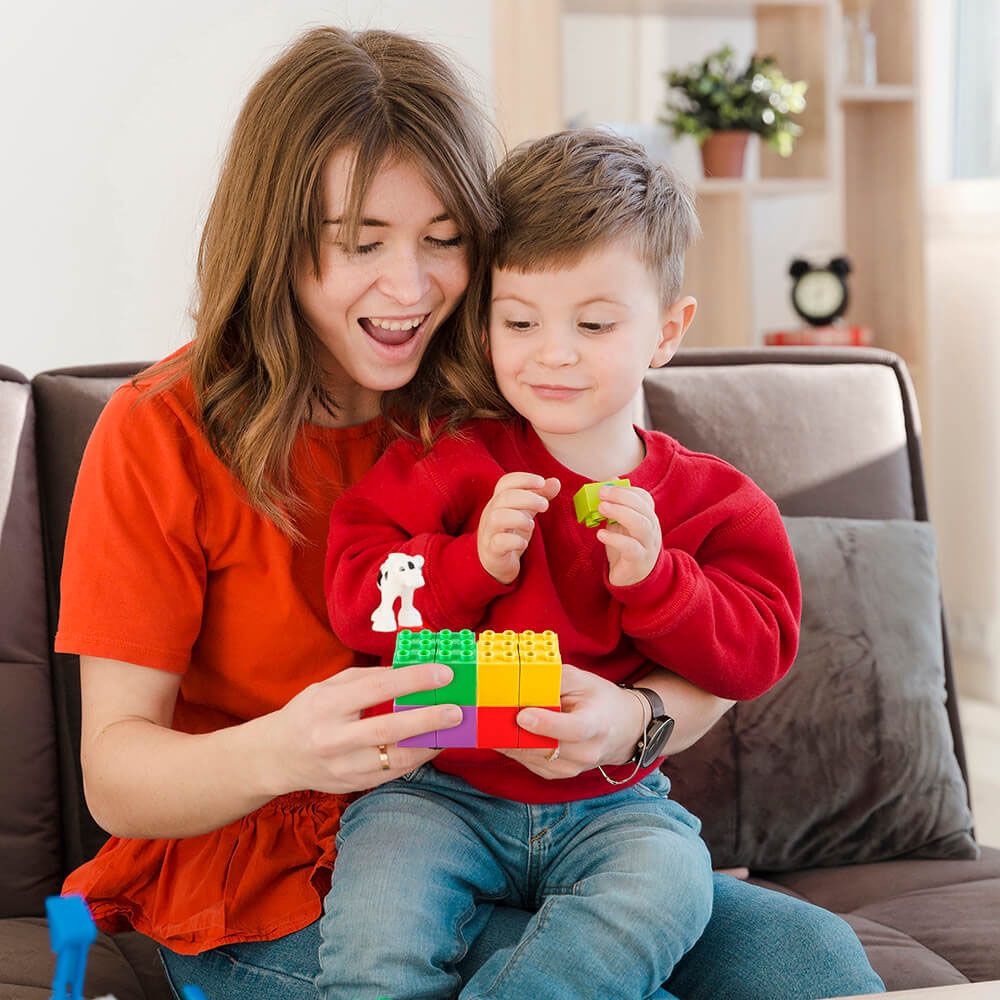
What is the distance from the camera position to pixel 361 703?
1.11m

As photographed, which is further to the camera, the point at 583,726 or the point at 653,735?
the point at 653,735

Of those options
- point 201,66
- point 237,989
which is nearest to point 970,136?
point 201,66

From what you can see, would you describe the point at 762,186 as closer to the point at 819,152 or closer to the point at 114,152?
the point at 819,152

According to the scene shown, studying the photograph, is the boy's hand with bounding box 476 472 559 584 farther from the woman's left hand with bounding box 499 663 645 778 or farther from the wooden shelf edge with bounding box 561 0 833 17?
the wooden shelf edge with bounding box 561 0 833 17

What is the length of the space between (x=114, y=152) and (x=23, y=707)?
2196 mm

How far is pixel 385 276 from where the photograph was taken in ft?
4.42

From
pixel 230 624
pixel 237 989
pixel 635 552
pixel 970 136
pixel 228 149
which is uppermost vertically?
pixel 970 136

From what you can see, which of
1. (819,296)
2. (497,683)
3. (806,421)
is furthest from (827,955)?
(819,296)

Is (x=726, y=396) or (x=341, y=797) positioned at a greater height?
(x=726, y=396)

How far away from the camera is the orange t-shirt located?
1.35 meters

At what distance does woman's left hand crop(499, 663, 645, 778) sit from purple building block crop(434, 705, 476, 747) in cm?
4

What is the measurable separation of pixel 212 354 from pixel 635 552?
0.50 m

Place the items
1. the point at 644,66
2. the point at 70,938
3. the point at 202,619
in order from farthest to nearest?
the point at 644,66, the point at 202,619, the point at 70,938

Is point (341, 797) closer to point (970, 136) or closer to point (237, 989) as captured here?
point (237, 989)
